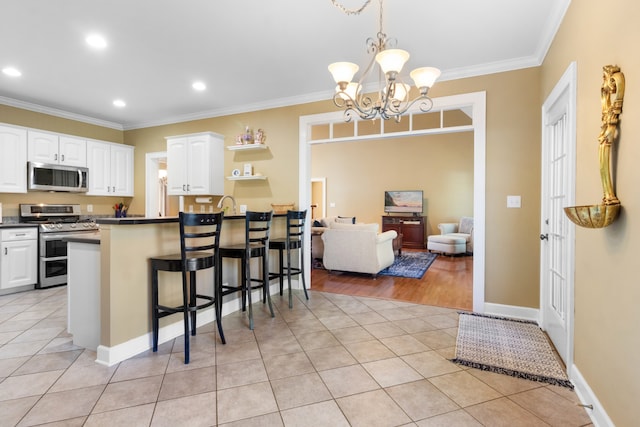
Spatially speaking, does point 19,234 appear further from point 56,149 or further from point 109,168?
point 109,168

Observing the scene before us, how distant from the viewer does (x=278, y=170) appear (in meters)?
4.73

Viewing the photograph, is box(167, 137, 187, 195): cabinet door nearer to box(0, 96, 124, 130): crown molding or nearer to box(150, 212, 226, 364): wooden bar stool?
A: box(0, 96, 124, 130): crown molding

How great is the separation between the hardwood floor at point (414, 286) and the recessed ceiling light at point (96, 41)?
3602 millimetres

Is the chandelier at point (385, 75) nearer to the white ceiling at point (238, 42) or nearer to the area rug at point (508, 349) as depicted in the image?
the white ceiling at point (238, 42)

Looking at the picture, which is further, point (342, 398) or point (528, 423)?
point (342, 398)

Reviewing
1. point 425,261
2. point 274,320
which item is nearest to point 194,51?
point 274,320

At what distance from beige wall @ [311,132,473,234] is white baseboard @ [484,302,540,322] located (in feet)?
17.6

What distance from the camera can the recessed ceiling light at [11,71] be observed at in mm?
3578

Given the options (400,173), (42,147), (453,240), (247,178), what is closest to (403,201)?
(400,173)

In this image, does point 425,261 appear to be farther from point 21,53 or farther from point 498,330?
point 21,53

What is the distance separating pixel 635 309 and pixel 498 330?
1.76 metres

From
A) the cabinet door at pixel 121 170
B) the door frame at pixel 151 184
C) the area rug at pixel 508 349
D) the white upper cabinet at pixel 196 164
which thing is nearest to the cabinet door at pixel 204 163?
the white upper cabinet at pixel 196 164

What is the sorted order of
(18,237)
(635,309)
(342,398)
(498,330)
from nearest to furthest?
(635,309)
(342,398)
(498,330)
(18,237)

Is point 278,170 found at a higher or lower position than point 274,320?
higher
